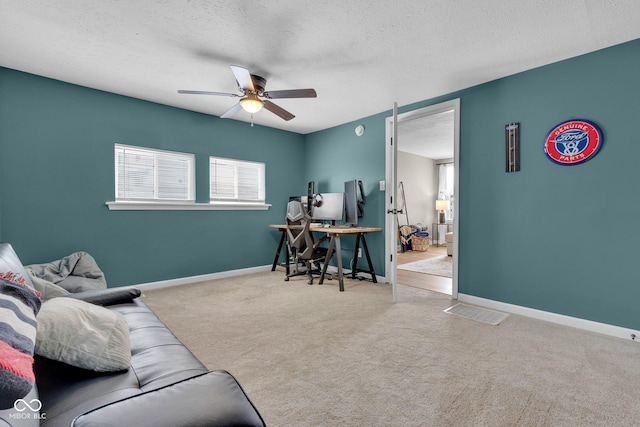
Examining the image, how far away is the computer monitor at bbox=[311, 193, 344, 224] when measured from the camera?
4449mm

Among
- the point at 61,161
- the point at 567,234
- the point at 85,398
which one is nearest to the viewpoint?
the point at 85,398

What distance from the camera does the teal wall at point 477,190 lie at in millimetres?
2459

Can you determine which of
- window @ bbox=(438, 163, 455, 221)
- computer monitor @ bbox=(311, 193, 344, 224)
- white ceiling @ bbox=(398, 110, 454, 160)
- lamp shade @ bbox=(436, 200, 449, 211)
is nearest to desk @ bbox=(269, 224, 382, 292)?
computer monitor @ bbox=(311, 193, 344, 224)

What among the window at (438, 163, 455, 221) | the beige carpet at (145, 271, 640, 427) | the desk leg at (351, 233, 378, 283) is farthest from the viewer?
the window at (438, 163, 455, 221)

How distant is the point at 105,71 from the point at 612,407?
182 inches

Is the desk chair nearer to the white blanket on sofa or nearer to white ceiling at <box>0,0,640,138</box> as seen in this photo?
white ceiling at <box>0,0,640,138</box>

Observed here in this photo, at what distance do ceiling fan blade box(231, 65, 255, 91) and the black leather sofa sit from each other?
192 centimetres

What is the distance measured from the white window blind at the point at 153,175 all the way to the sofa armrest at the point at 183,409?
362cm

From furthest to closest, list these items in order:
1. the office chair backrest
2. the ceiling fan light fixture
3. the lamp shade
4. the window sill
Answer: the lamp shade
the office chair backrest
the window sill
the ceiling fan light fixture

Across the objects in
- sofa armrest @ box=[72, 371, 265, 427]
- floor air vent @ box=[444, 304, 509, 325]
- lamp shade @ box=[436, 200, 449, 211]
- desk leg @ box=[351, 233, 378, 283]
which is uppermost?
lamp shade @ box=[436, 200, 449, 211]

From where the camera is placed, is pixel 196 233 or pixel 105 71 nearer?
pixel 105 71

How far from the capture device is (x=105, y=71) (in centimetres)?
296

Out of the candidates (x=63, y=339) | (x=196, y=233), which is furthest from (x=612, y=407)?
(x=196, y=233)

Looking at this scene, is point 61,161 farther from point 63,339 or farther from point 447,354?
point 447,354
